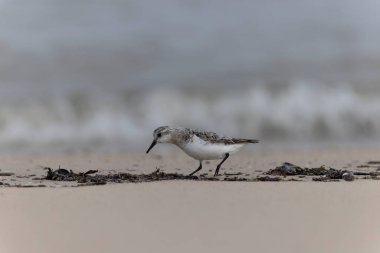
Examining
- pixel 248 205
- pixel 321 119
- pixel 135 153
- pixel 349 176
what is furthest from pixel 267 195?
pixel 321 119

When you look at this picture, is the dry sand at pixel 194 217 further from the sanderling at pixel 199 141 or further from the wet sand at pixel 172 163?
the sanderling at pixel 199 141

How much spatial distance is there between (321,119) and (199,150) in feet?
11.0

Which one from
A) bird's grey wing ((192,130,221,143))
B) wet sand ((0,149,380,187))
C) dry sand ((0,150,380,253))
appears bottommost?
dry sand ((0,150,380,253))

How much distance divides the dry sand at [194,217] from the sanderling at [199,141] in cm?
58

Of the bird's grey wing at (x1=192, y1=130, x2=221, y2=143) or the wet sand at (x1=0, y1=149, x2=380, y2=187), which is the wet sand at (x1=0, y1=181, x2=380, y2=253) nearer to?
the wet sand at (x1=0, y1=149, x2=380, y2=187)

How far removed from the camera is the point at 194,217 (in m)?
4.44

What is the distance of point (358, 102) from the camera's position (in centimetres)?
933

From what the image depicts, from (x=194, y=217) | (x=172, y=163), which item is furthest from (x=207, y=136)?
(x=194, y=217)

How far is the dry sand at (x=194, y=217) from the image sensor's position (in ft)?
13.0

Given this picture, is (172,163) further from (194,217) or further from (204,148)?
(194,217)

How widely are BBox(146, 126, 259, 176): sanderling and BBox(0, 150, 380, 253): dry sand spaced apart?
1.91 feet

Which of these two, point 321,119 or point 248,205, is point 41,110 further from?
point 248,205

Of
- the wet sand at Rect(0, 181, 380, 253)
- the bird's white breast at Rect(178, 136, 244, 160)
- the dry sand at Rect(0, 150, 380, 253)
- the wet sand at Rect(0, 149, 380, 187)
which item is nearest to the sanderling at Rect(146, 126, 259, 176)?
the bird's white breast at Rect(178, 136, 244, 160)

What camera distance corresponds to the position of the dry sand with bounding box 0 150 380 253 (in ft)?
13.0
